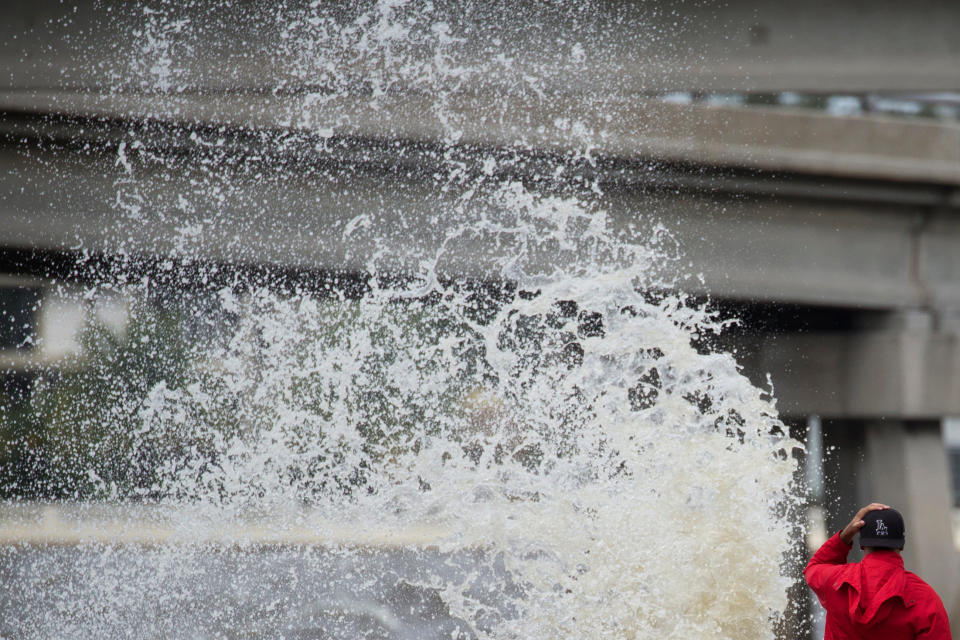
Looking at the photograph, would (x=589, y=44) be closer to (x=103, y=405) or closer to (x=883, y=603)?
(x=103, y=405)

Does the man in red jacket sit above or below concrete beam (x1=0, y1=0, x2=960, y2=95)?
below

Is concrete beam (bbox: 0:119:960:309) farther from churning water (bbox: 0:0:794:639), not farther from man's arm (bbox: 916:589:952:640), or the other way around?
man's arm (bbox: 916:589:952:640)

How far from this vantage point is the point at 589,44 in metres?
6.08

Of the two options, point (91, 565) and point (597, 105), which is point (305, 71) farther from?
point (91, 565)

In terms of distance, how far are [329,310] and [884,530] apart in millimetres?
4100

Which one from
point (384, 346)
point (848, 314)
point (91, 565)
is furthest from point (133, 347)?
point (848, 314)

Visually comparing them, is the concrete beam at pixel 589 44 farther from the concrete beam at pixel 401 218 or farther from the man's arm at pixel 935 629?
the man's arm at pixel 935 629

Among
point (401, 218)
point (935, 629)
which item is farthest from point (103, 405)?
point (935, 629)

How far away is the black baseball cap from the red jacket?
0.05 m

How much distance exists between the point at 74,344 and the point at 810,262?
529cm

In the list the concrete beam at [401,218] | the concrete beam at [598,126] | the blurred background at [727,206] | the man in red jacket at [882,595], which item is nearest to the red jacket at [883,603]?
the man in red jacket at [882,595]

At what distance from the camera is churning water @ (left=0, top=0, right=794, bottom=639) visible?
5.20 metres

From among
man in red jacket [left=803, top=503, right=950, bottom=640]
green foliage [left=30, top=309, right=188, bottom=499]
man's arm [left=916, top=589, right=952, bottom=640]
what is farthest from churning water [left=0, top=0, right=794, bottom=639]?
man's arm [left=916, top=589, right=952, bottom=640]

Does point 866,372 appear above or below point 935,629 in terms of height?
above
